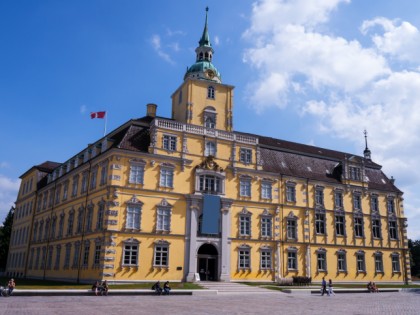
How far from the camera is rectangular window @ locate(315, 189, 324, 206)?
53.7 m

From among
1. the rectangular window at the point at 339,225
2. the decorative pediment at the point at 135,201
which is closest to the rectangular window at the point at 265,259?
the rectangular window at the point at 339,225

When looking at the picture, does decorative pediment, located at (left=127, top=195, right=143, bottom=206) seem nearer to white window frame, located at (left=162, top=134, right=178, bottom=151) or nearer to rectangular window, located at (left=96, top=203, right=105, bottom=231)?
rectangular window, located at (left=96, top=203, right=105, bottom=231)

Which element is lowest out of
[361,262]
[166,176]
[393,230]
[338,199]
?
[361,262]

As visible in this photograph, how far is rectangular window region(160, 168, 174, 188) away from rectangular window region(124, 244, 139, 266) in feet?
22.6

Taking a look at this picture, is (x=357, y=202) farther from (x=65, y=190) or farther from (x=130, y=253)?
(x=65, y=190)

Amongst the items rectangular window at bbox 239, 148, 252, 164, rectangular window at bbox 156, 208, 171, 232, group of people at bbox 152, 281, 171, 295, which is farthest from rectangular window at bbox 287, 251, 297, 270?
group of people at bbox 152, 281, 171, 295

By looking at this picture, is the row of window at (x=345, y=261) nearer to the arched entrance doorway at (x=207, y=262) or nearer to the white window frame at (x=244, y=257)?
the white window frame at (x=244, y=257)

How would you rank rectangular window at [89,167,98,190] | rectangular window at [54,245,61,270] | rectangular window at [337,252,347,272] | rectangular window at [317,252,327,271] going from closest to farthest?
rectangular window at [89,167,98,190] → rectangular window at [54,245,61,270] → rectangular window at [317,252,327,271] → rectangular window at [337,252,347,272]

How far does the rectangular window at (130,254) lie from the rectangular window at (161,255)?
203 cm

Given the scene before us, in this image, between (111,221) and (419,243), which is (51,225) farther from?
(419,243)

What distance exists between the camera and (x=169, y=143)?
45125 mm

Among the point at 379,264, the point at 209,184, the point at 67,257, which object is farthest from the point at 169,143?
the point at 379,264

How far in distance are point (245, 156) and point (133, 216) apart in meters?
15.3

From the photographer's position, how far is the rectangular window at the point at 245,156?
49213mm
